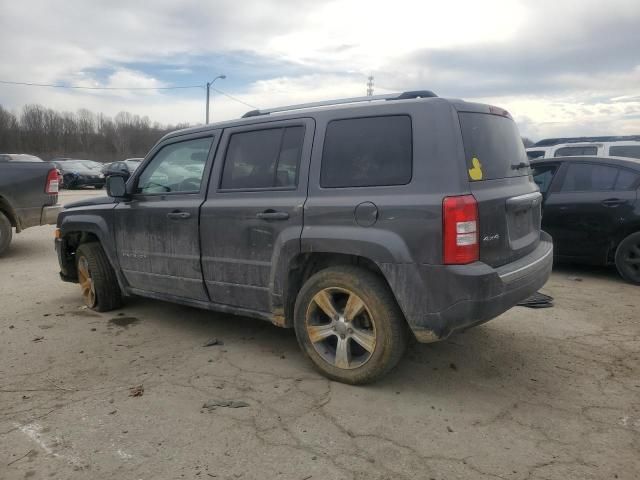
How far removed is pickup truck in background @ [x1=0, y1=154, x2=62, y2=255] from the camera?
8.39 m

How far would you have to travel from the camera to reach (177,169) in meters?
4.62

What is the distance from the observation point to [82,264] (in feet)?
18.3

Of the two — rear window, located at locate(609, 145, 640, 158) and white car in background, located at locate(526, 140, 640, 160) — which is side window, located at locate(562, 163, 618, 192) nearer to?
white car in background, located at locate(526, 140, 640, 160)

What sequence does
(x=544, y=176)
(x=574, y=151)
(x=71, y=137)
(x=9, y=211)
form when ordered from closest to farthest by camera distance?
1. (x=544, y=176)
2. (x=9, y=211)
3. (x=574, y=151)
4. (x=71, y=137)

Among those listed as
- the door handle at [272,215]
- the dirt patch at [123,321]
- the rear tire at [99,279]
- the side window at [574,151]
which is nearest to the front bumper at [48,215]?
the rear tire at [99,279]

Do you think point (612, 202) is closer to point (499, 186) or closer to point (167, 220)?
point (499, 186)

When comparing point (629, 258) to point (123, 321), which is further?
point (629, 258)

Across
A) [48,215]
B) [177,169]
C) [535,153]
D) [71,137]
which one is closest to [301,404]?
[177,169]

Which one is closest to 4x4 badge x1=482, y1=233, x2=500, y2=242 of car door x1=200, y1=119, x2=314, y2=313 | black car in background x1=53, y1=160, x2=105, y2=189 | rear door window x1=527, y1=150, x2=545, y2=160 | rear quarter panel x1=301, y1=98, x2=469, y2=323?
rear quarter panel x1=301, y1=98, x2=469, y2=323

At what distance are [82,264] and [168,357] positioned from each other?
202 centimetres

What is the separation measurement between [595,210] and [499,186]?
12.3ft

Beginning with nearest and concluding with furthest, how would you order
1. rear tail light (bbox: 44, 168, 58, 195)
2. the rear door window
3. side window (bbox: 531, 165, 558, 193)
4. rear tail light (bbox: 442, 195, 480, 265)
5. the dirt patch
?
1. rear tail light (bbox: 442, 195, 480, 265)
2. the dirt patch
3. side window (bbox: 531, 165, 558, 193)
4. rear tail light (bbox: 44, 168, 58, 195)
5. the rear door window

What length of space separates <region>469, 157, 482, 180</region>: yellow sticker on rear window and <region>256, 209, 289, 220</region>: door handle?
1.26 m

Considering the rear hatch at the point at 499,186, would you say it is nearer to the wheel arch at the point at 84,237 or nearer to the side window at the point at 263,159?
the side window at the point at 263,159
